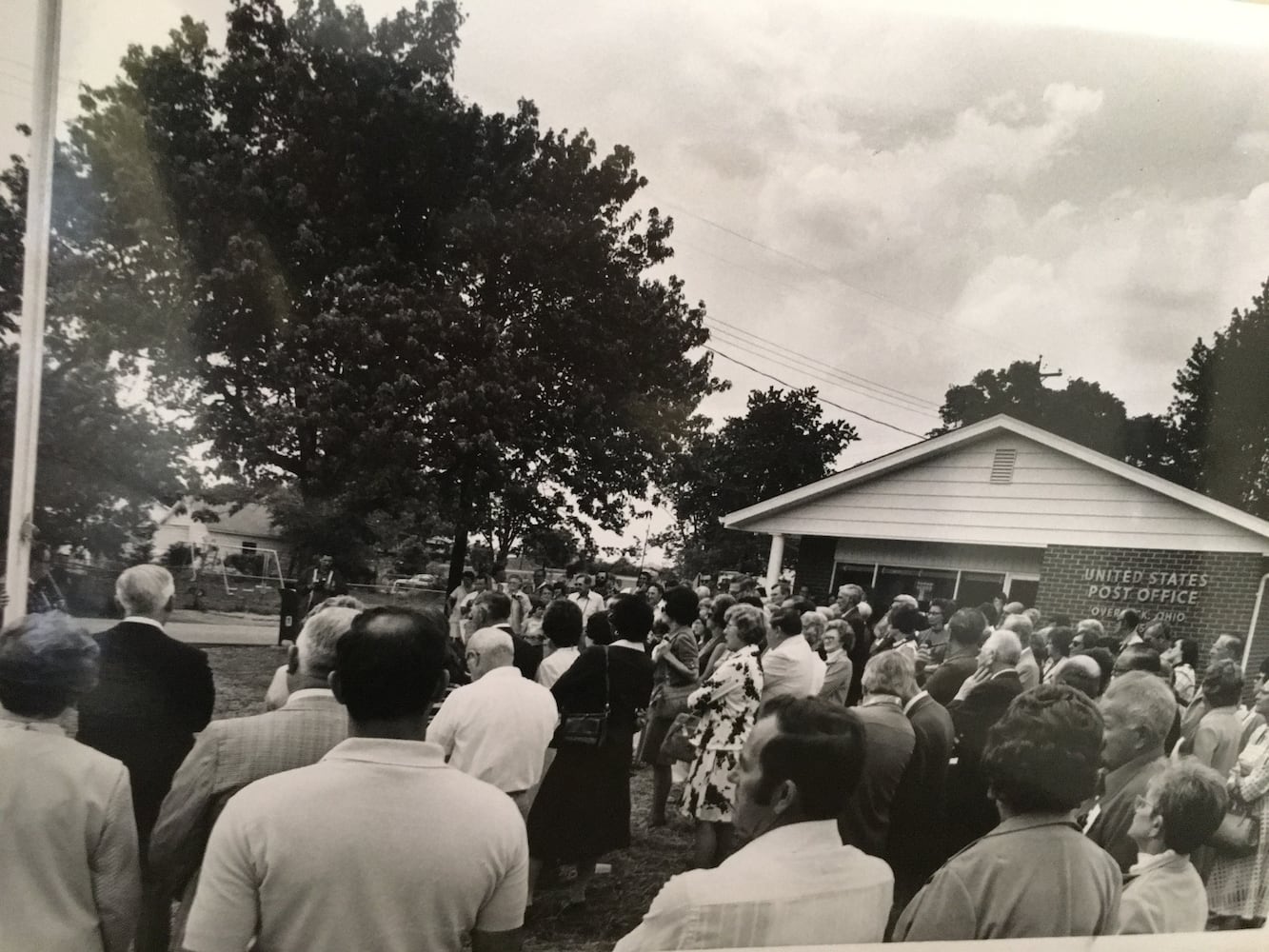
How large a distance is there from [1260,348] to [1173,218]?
2.22 ft

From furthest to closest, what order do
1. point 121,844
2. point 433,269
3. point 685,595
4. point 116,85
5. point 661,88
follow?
point 685,595 → point 661,88 → point 433,269 → point 116,85 → point 121,844

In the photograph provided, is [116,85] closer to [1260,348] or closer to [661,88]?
[661,88]

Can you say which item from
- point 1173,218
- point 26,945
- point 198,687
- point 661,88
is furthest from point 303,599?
point 1173,218

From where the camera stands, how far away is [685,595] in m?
2.84

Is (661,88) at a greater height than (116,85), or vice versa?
(661,88)

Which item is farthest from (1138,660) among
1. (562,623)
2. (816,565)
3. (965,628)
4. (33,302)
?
(33,302)

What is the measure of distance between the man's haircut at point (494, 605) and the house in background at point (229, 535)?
1.80 ft

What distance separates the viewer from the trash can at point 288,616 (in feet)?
6.95

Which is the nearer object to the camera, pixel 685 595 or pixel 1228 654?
pixel 685 595

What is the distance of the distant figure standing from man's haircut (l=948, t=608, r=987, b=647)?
2101 millimetres

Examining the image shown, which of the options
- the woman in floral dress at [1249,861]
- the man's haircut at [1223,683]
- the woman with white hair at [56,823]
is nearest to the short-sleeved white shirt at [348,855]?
the woman with white hair at [56,823]

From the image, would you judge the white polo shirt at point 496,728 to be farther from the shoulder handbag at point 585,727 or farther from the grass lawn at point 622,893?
the grass lawn at point 622,893

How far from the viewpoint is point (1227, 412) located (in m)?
3.31

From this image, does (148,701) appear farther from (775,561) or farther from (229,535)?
(775,561)
